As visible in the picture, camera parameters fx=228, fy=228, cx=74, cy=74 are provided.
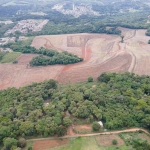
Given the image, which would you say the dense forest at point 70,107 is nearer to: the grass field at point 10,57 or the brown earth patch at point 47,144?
the brown earth patch at point 47,144

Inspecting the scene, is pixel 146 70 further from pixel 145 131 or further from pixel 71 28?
pixel 71 28

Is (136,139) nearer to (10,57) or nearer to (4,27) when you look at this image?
(10,57)

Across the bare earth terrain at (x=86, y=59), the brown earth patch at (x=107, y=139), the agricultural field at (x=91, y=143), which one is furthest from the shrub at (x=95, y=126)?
the bare earth terrain at (x=86, y=59)

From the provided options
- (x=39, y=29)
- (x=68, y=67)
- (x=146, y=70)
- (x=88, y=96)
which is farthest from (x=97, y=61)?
(x=39, y=29)

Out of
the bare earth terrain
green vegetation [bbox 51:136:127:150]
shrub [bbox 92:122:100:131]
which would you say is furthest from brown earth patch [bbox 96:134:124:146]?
the bare earth terrain

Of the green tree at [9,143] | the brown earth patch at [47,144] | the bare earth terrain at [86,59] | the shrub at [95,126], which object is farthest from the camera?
the bare earth terrain at [86,59]

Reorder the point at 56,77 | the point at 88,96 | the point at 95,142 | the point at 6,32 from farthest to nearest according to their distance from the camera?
the point at 6,32, the point at 56,77, the point at 88,96, the point at 95,142
